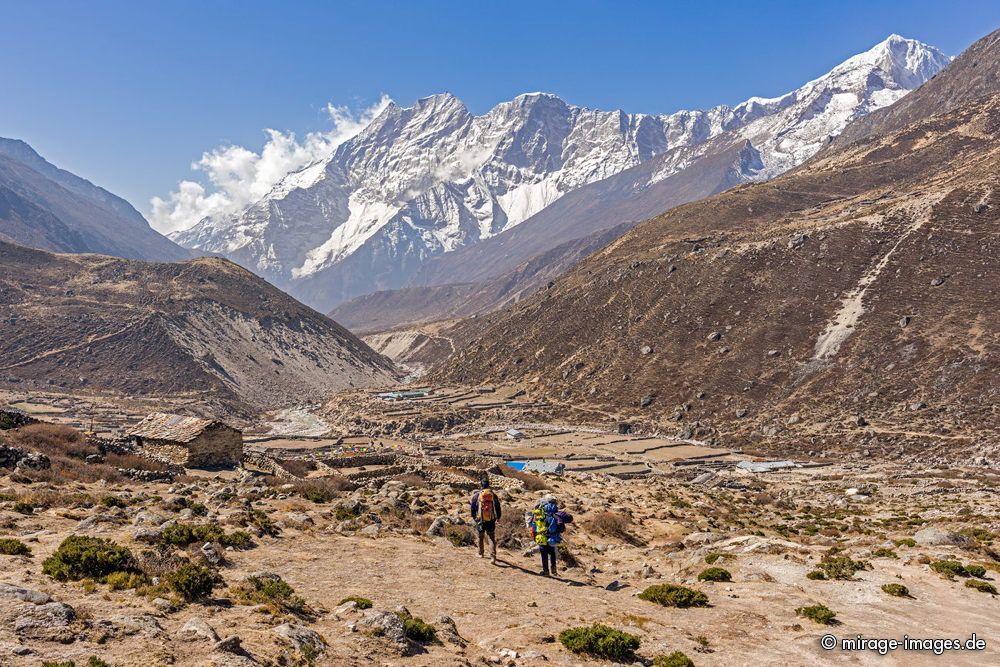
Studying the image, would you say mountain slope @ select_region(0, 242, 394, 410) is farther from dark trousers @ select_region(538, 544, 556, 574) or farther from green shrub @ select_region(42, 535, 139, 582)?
green shrub @ select_region(42, 535, 139, 582)

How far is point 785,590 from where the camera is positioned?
703 inches

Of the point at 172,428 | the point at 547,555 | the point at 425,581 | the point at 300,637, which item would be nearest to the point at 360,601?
the point at 300,637

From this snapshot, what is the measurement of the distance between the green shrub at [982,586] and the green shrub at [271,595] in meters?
18.6

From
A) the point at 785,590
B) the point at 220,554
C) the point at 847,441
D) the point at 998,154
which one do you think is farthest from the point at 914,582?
the point at 998,154

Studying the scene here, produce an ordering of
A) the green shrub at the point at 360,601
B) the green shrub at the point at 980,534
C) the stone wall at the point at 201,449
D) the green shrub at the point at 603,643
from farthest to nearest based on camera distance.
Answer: the stone wall at the point at 201,449, the green shrub at the point at 980,534, the green shrub at the point at 360,601, the green shrub at the point at 603,643

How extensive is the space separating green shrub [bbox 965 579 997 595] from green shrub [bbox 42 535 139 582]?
22.2 metres

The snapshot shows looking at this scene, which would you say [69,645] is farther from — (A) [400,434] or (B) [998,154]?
(B) [998,154]

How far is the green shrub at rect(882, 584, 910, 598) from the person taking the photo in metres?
17.4

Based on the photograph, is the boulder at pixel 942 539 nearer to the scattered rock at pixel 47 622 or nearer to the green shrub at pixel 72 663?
the green shrub at pixel 72 663

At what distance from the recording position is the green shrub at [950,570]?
19.3 meters

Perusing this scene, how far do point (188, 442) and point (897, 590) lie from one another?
34598 millimetres

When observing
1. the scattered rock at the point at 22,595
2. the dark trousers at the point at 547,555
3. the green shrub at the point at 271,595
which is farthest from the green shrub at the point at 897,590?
the scattered rock at the point at 22,595

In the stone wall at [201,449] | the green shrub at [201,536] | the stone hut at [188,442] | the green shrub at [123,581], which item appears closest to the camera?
the green shrub at [123,581]

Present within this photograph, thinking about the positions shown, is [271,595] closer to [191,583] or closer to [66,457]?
[191,583]
